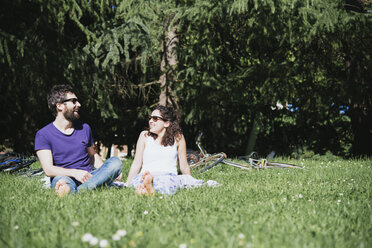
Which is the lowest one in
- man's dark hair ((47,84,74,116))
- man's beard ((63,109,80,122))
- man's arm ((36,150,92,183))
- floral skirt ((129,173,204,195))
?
floral skirt ((129,173,204,195))

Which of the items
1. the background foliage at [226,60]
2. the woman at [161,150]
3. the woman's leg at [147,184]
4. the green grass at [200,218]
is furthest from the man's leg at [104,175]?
the background foliage at [226,60]

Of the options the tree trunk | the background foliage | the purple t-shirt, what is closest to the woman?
the purple t-shirt

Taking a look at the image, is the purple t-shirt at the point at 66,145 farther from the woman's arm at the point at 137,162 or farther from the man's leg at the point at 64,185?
the woman's arm at the point at 137,162

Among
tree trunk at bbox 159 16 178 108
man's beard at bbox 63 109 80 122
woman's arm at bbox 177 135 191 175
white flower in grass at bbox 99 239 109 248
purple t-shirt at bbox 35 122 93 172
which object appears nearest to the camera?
white flower in grass at bbox 99 239 109 248

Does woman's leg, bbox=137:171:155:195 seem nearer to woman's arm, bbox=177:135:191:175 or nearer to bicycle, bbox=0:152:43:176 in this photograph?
woman's arm, bbox=177:135:191:175

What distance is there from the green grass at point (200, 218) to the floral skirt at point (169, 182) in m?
0.16

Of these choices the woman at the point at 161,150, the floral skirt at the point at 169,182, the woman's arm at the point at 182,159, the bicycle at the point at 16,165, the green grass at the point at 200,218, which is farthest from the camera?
the bicycle at the point at 16,165

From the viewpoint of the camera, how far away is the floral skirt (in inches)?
151

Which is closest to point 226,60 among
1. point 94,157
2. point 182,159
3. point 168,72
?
point 168,72

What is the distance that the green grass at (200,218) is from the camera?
2.07 metres

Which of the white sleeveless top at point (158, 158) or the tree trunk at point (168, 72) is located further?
the tree trunk at point (168, 72)

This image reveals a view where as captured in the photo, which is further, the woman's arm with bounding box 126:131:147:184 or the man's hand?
the woman's arm with bounding box 126:131:147:184

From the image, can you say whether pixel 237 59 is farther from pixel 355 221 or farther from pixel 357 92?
pixel 355 221

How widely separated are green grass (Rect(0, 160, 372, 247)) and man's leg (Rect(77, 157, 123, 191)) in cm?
11
